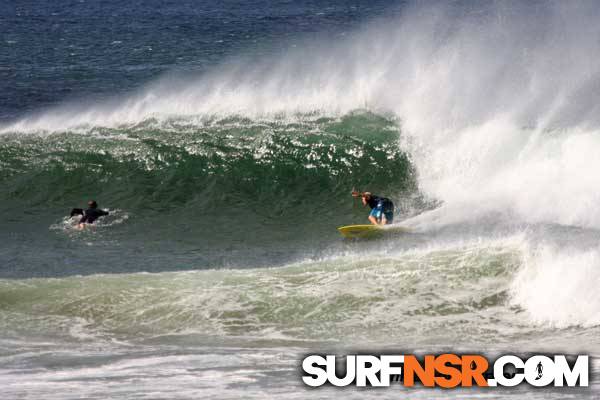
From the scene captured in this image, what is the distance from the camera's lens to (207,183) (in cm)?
2372

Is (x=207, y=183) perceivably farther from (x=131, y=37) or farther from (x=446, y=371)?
(x=131, y=37)

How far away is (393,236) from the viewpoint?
63.7ft

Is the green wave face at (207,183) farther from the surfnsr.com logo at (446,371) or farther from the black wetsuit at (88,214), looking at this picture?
the surfnsr.com logo at (446,371)

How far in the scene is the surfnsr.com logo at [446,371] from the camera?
453 inches

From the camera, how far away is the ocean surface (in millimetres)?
13766

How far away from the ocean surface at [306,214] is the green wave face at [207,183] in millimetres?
68

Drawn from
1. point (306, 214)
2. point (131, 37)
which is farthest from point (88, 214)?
point (131, 37)

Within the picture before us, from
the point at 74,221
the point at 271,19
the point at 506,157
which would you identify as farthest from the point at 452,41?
the point at 271,19

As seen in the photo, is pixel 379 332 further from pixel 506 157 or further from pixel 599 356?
pixel 506 157

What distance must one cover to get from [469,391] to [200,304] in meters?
5.60

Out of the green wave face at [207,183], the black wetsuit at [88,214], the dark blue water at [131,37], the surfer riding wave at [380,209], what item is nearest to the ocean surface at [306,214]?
the green wave face at [207,183]

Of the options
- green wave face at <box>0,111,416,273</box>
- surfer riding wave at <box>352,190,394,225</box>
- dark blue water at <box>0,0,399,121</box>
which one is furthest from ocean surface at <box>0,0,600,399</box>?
dark blue water at <box>0,0,399,121</box>

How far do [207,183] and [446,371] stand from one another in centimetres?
1253

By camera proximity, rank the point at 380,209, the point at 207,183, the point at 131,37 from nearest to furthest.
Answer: the point at 380,209
the point at 207,183
the point at 131,37
